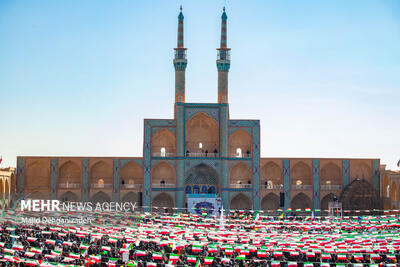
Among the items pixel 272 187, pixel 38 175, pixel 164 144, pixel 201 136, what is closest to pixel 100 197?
pixel 38 175

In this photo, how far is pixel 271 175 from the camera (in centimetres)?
6819

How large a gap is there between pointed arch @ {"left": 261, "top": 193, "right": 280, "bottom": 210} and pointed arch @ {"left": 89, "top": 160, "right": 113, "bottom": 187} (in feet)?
53.0

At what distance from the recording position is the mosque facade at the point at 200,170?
6419 centimetres

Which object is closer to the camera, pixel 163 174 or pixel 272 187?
pixel 163 174

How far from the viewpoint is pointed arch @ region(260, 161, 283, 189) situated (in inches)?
2671

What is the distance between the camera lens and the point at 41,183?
66250 millimetres

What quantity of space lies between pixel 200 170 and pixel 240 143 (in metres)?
5.23

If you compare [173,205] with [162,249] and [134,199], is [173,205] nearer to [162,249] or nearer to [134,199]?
[134,199]

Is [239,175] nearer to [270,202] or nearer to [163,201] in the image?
[270,202]

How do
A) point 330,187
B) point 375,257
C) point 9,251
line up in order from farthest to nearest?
point 330,187
point 375,257
point 9,251

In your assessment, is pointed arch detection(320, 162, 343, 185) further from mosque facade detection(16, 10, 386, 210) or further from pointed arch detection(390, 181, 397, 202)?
pointed arch detection(390, 181, 397, 202)


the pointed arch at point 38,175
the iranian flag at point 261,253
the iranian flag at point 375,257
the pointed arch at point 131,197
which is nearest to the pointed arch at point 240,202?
the pointed arch at point 131,197

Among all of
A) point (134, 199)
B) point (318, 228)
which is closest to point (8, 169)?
point (134, 199)

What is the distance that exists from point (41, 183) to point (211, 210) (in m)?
18.3
